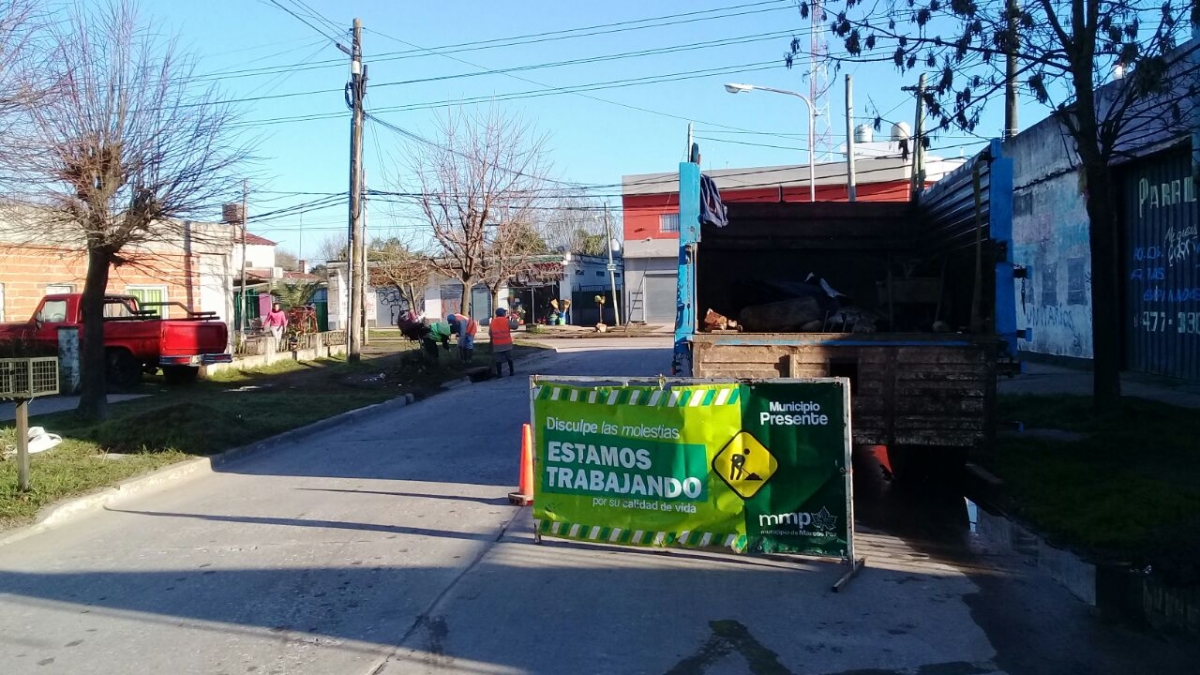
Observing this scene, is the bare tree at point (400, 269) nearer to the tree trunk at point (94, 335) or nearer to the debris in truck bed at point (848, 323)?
the tree trunk at point (94, 335)

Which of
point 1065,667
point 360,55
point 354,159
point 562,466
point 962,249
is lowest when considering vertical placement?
point 1065,667

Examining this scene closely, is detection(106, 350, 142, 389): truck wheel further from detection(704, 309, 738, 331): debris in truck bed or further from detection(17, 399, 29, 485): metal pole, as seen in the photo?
detection(704, 309, 738, 331): debris in truck bed

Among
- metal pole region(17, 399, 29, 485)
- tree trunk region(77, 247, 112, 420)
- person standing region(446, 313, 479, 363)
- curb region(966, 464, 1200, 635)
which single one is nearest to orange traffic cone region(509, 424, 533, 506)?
curb region(966, 464, 1200, 635)

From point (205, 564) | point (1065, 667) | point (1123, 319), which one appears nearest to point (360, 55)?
point (1123, 319)

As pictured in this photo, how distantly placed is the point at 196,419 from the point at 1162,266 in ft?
47.4

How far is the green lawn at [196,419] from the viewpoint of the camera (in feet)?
33.1

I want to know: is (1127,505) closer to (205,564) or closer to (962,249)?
(962,249)

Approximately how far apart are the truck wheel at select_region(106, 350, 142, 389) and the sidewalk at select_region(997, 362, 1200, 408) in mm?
16565

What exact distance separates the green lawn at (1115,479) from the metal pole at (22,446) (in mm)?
9054

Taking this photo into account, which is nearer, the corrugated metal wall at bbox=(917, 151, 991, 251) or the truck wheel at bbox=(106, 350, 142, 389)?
the corrugated metal wall at bbox=(917, 151, 991, 251)

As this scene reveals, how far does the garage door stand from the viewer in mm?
52906

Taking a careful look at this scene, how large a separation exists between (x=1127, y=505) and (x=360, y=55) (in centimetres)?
2164

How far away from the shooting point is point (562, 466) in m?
7.53

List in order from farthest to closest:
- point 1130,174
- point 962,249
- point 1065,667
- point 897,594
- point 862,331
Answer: point 1130,174 → point 962,249 → point 862,331 → point 897,594 → point 1065,667
